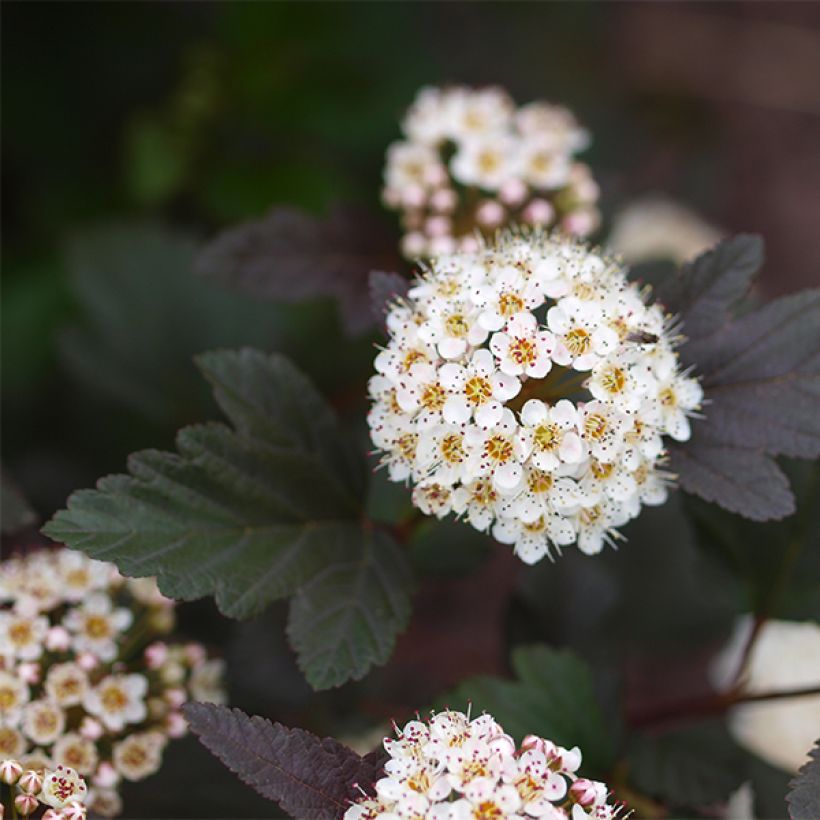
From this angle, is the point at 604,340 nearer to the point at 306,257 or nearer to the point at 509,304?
the point at 509,304

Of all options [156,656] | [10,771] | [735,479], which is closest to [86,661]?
[156,656]

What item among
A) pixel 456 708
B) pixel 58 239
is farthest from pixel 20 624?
pixel 58 239

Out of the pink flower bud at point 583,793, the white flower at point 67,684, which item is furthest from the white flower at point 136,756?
the pink flower bud at point 583,793

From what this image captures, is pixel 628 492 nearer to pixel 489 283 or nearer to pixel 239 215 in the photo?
pixel 489 283

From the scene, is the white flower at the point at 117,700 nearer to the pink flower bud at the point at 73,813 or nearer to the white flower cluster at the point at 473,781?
the pink flower bud at the point at 73,813

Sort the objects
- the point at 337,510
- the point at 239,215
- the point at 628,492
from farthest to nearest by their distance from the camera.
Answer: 1. the point at 239,215
2. the point at 337,510
3. the point at 628,492

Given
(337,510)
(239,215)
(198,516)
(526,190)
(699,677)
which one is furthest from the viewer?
(699,677)
